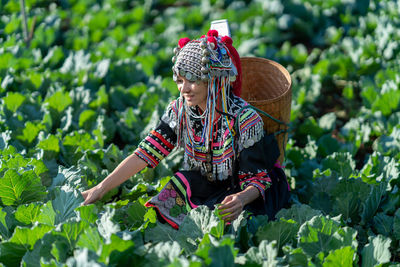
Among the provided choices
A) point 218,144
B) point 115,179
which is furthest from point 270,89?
point 115,179

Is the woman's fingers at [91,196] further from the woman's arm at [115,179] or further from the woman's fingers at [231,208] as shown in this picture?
the woman's fingers at [231,208]

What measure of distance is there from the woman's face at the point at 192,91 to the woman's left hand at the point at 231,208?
0.51 m

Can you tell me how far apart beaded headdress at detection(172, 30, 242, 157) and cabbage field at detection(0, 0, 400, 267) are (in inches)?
19.6

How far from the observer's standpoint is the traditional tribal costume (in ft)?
8.23

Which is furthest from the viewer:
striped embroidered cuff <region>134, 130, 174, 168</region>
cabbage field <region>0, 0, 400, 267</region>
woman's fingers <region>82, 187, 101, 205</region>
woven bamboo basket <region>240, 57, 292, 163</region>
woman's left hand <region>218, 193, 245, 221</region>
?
woven bamboo basket <region>240, 57, 292, 163</region>

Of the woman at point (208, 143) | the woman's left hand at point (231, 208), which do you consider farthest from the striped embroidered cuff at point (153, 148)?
the woman's left hand at point (231, 208)

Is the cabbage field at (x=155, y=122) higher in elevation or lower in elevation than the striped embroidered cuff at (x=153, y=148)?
lower

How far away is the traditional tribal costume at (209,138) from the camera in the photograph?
8.23 ft

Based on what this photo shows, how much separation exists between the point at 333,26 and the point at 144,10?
238cm

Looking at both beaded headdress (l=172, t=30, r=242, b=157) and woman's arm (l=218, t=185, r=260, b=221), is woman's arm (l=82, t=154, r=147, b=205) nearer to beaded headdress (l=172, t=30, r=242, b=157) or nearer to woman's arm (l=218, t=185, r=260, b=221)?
beaded headdress (l=172, t=30, r=242, b=157)

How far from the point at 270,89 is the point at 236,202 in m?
1.01

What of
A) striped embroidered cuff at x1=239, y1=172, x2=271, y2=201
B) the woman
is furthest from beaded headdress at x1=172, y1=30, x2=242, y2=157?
striped embroidered cuff at x1=239, y1=172, x2=271, y2=201

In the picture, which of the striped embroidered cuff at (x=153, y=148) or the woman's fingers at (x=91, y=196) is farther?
the striped embroidered cuff at (x=153, y=148)

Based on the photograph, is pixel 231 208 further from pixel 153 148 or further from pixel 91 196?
pixel 91 196
